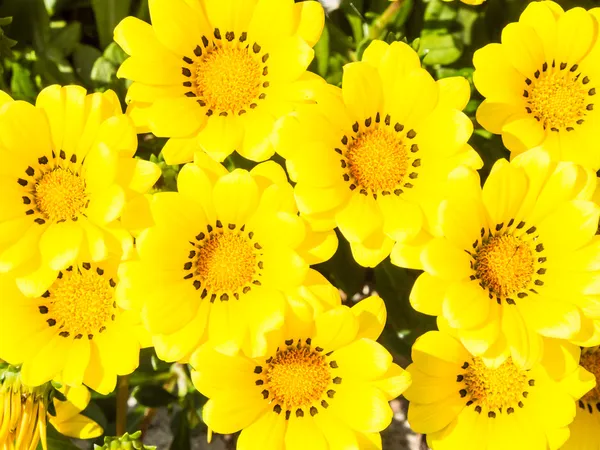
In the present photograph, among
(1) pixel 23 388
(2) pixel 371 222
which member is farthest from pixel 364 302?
(1) pixel 23 388

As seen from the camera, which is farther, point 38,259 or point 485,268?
point 485,268

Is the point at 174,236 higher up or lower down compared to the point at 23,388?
higher up

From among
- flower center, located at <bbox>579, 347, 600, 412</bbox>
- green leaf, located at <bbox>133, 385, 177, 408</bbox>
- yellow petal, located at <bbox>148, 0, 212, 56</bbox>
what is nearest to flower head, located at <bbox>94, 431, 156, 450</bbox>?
green leaf, located at <bbox>133, 385, 177, 408</bbox>

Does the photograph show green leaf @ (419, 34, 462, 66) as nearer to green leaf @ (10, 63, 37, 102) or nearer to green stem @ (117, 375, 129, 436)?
green leaf @ (10, 63, 37, 102)

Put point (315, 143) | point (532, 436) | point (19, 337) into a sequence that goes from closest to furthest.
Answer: point (315, 143)
point (19, 337)
point (532, 436)

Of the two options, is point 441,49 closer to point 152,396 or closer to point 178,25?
point 178,25

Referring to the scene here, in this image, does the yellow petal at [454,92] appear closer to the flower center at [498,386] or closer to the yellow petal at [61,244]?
the flower center at [498,386]

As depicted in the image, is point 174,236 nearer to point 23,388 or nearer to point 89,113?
point 89,113

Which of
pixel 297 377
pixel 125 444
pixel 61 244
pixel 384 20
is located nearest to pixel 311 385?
pixel 297 377
